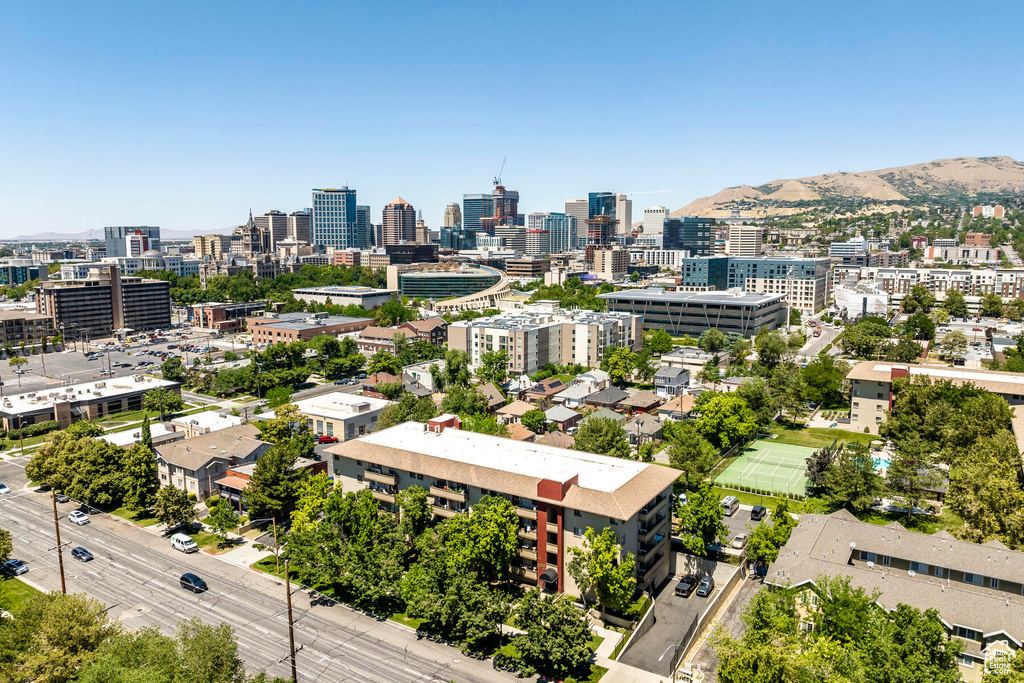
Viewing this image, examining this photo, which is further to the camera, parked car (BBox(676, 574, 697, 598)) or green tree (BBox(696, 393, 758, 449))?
green tree (BBox(696, 393, 758, 449))

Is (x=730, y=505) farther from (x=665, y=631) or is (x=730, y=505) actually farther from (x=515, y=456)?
(x=515, y=456)

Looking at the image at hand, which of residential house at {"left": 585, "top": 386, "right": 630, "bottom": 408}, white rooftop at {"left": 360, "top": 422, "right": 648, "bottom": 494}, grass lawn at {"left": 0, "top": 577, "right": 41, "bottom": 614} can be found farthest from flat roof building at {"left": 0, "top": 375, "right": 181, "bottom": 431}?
residential house at {"left": 585, "top": 386, "right": 630, "bottom": 408}

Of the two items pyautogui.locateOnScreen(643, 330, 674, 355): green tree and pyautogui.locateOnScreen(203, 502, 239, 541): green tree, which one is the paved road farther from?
pyautogui.locateOnScreen(643, 330, 674, 355): green tree

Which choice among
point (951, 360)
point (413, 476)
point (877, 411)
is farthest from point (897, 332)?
point (413, 476)

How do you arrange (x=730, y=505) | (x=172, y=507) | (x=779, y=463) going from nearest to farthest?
(x=172, y=507), (x=730, y=505), (x=779, y=463)

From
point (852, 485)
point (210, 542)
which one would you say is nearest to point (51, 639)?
point (210, 542)

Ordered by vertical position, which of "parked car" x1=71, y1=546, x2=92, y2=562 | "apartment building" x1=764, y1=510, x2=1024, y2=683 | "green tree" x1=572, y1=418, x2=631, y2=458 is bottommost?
"parked car" x1=71, y1=546, x2=92, y2=562

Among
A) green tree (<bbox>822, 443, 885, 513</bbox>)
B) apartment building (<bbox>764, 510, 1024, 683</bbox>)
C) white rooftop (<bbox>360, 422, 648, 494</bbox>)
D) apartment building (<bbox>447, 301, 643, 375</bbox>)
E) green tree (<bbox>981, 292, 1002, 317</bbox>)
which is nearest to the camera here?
apartment building (<bbox>764, 510, 1024, 683</bbox>)
